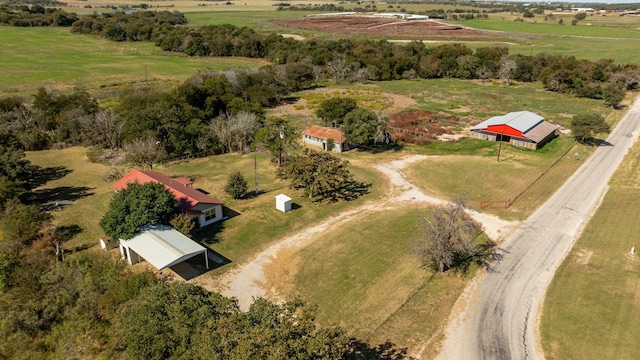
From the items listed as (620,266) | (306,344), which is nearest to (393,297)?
(306,344)

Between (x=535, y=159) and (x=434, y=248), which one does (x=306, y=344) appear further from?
(x=535, y=159)

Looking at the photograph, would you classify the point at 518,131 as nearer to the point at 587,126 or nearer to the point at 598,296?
the point at 587,126

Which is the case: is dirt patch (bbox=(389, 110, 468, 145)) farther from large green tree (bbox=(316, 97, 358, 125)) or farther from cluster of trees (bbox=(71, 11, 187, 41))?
cluster of trees (bbox=(71, 11, 187, 41))

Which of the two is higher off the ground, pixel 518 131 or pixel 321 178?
pixel 518 131

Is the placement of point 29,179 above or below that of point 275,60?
below

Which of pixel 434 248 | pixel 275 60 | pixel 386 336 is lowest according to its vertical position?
pixel 386 336

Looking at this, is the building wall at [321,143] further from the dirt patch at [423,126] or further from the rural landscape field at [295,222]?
the dirt patch at [423,126]

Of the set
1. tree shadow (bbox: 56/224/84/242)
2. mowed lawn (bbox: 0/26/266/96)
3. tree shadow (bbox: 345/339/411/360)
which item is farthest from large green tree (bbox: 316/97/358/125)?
mowed lawn (bbox: 0/26/266/96)

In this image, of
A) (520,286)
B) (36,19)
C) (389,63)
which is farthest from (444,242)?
(36,19)
